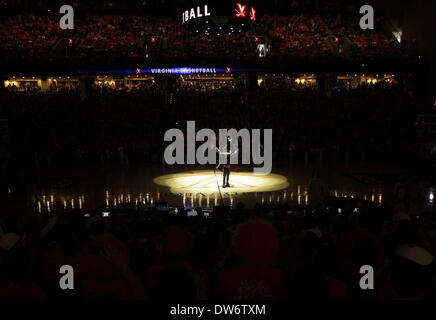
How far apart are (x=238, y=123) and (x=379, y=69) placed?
1174cm

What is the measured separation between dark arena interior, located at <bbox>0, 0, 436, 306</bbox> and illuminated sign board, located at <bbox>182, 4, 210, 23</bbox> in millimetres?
63

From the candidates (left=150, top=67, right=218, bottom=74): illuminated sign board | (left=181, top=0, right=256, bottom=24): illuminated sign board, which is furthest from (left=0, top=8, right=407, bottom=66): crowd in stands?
(left=181, top=0, right=256, bottom=24): illuminated sign board

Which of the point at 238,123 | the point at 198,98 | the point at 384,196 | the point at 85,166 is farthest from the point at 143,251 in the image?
the point at 198,98

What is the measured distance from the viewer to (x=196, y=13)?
500 inches

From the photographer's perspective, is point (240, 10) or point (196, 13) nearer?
point (240, 10)

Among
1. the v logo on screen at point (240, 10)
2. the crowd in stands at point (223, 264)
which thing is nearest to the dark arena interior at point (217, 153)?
the crowd in stands at point (223, 264)

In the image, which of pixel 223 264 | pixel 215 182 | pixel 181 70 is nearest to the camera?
pixel 223 264

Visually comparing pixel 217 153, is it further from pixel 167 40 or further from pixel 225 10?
pixel 167 40

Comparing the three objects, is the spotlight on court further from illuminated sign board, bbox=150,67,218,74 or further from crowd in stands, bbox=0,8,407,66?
crowd in stands, bbox=0,8,407,66

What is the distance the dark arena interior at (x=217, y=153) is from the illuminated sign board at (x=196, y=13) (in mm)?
63

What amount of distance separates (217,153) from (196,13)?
1082 centimetres

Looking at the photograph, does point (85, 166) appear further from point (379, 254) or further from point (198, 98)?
point (379, 254)

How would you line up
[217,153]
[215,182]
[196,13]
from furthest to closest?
[217,153] → [215,182] → [196,13]

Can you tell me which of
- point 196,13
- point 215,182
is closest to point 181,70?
point 215,182
